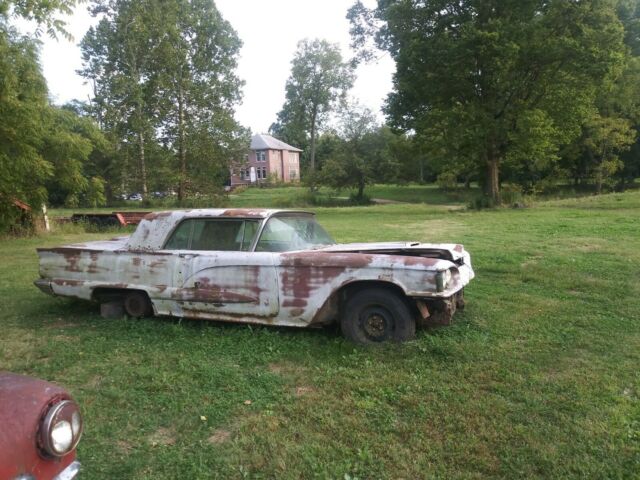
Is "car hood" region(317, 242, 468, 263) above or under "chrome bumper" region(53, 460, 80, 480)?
above

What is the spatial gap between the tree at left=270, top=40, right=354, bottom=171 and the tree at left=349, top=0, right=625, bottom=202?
130 ft

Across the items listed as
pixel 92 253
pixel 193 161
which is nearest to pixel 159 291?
pixel 92 253

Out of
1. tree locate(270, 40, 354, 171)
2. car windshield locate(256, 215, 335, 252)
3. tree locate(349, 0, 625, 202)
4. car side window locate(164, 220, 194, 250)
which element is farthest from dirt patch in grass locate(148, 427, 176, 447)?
tree locate(270, 40, 354, 171)

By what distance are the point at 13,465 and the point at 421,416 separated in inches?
96.8

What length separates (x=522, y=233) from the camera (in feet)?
43.3

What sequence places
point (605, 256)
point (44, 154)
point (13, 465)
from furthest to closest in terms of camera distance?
point (44, 154), point (605, 256), point (13, 465)


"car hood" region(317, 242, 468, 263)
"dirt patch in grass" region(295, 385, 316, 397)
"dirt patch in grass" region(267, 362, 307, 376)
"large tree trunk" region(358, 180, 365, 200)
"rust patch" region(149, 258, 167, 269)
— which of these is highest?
"large tree trunk" region(358, 180, 365, 200)

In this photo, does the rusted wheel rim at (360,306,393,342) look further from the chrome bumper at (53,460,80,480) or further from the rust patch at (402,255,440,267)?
the chrome bumper at (53,460,80,480)

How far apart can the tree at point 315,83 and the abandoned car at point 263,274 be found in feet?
198

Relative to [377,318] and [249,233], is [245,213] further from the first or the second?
[377,318]

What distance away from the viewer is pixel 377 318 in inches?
188

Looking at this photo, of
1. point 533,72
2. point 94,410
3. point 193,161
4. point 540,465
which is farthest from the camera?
point 193,161

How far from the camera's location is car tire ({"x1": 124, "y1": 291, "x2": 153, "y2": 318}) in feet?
18.9

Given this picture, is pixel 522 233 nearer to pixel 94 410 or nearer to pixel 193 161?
pixel 94 410
